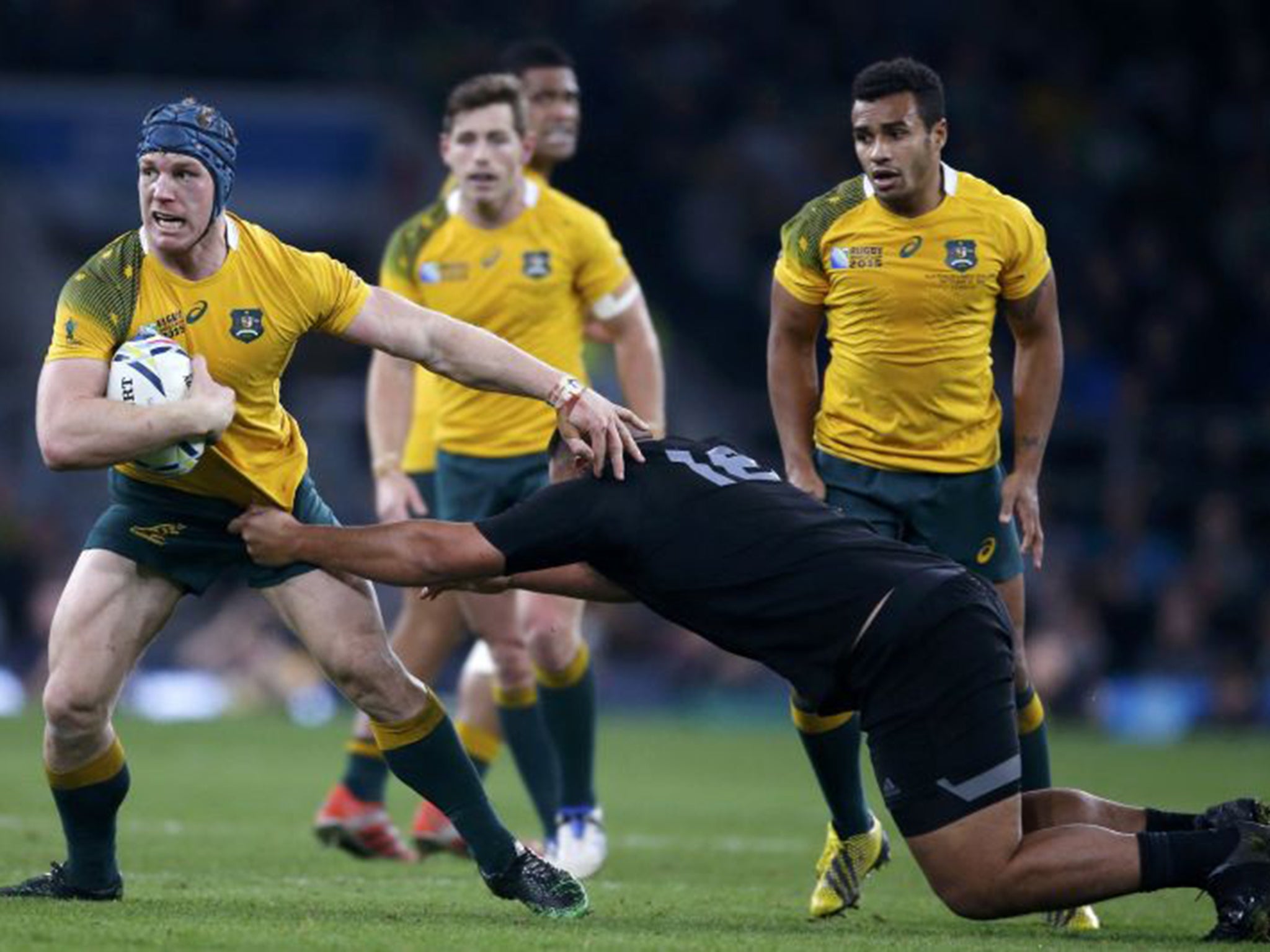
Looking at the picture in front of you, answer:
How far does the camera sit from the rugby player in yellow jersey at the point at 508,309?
9.83 meters

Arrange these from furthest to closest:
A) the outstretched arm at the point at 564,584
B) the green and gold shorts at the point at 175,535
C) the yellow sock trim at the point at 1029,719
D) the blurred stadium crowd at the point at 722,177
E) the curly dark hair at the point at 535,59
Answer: the blurred stadium crowd at the point at 722,177 < the curly dark hair at the point at 535,59 < the yellow sock trim at the point at 1029,719 < the green and gold shorts at the point at 175,535 < the outstretched arm at the point at 564,584

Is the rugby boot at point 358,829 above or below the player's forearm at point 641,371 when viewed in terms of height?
below

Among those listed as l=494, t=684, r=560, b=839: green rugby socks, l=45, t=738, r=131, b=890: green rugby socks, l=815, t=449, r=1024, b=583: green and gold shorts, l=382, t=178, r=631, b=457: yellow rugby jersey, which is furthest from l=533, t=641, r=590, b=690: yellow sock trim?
l=45, t=738, r=131, b=890: green rugby socks

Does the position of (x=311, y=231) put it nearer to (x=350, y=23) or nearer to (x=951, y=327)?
(x=350, y=23)

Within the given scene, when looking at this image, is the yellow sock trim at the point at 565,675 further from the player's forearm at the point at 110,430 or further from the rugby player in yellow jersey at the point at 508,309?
the player's forearm at the point at 110,430

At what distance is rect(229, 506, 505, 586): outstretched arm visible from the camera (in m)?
6.74

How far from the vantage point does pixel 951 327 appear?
27.3ft

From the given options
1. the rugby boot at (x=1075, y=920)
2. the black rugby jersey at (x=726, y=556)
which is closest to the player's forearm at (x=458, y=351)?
the black rugby jersey at (x=726, y=556)

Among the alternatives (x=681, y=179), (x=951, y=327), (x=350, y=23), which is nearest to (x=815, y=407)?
(x=951, y=327)

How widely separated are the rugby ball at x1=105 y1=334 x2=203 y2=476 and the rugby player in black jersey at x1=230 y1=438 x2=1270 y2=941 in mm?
417

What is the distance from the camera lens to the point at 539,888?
735 centimetres

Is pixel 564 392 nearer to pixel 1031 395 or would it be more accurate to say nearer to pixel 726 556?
pixel 726 556

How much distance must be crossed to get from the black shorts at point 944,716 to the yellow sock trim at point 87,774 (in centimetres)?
227

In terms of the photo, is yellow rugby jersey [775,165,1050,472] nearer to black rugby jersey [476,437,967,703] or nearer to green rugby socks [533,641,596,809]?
black rugby jersey [476,437,967,703]
